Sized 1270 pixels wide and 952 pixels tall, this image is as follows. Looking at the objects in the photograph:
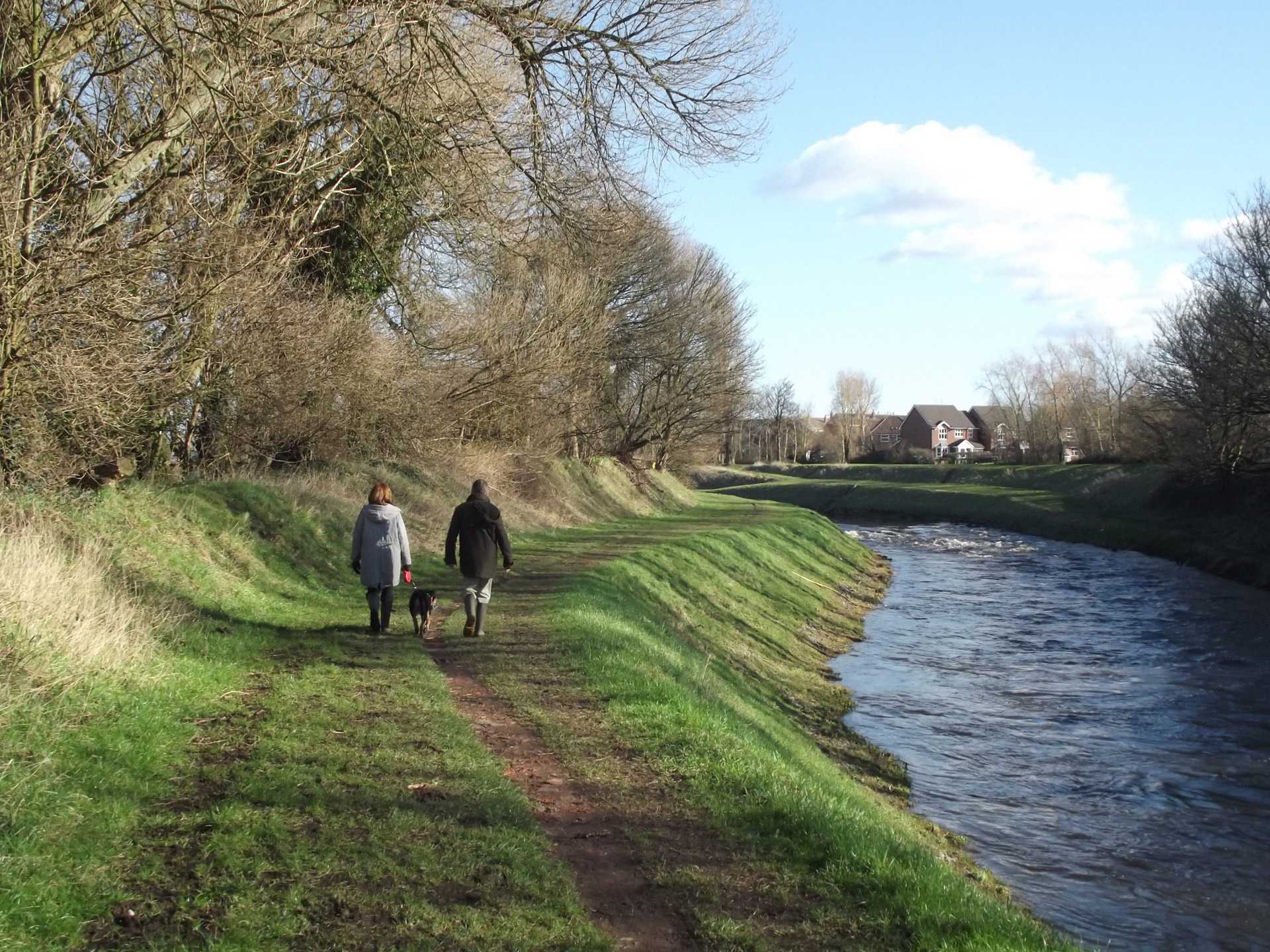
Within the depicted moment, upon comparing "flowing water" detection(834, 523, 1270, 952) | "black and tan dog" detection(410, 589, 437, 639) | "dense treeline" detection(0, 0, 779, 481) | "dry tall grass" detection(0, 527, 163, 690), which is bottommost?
"flowing water" detection(834, 523, 1270, 952)

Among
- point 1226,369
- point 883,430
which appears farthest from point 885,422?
Answer: point 1226,369

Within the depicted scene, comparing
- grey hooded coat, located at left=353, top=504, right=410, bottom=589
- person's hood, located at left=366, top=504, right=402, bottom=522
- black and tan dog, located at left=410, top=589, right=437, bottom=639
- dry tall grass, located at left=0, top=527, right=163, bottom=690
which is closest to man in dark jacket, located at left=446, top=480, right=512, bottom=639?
black and tan dog, located at left=410, top=589, right=437, bottom=639

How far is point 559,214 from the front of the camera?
50.2 feet

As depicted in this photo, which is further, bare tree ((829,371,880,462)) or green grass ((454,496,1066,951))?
bare tree ((829,371,880,462))

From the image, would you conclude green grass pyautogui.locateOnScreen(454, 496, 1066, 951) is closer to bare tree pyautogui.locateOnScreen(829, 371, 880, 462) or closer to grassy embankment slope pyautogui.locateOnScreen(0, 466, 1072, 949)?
grassy embankment slope pyautogui.locateOnScreen(0, 466, 1072, 949)

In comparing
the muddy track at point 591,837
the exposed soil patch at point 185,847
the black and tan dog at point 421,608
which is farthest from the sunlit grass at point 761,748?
the exposed soil patch at point 185,847

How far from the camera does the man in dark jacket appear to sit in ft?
38.8

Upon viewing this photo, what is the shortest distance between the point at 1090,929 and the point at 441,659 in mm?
6736

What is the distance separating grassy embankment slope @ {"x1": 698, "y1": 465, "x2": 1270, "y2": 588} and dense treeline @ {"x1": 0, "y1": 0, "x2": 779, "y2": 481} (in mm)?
25773

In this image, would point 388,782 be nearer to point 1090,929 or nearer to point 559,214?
point 1090,929

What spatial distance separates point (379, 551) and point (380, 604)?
0.65 meters

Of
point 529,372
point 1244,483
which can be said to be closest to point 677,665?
point 529,372

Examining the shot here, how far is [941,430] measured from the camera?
129m

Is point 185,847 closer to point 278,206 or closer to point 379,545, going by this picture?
point 379,545
